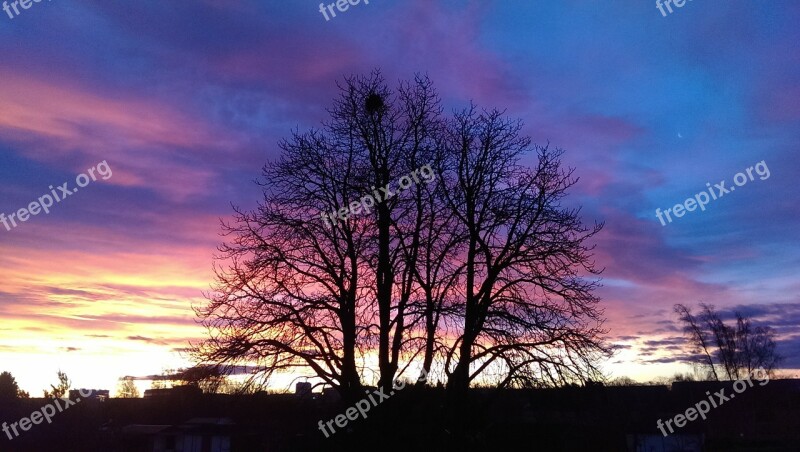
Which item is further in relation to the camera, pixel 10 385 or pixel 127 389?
pixel 127 389

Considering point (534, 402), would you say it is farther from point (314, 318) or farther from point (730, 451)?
point (730, 451)

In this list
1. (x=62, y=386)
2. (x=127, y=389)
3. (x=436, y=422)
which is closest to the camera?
(x=436, y=422)

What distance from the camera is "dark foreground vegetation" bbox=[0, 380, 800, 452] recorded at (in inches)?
620

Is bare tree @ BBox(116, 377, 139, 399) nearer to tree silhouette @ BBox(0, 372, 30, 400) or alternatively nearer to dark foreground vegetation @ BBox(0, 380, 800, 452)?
tree silhouette @ BBox(0, 372, 30, 400)

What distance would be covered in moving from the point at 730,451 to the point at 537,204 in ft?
127

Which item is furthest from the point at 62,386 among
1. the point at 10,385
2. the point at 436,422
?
the point at 436,422

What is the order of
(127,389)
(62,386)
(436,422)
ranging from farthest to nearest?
(127,389)
(62,386)
(436,422)

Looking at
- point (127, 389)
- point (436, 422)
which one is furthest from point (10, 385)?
point (436, 422)

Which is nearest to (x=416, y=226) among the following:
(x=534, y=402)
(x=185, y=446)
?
Answer: (x=534, y=402)

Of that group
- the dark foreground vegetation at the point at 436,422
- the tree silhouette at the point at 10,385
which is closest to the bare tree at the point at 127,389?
the tree silhouette at the point at 10,385

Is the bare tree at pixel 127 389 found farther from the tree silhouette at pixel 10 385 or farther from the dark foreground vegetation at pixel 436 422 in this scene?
the dark foreground vegetation at pixel 436 422

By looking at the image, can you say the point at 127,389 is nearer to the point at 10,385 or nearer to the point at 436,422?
the point at 10,385

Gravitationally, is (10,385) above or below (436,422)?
above

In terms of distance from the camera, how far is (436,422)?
51.7 feet
